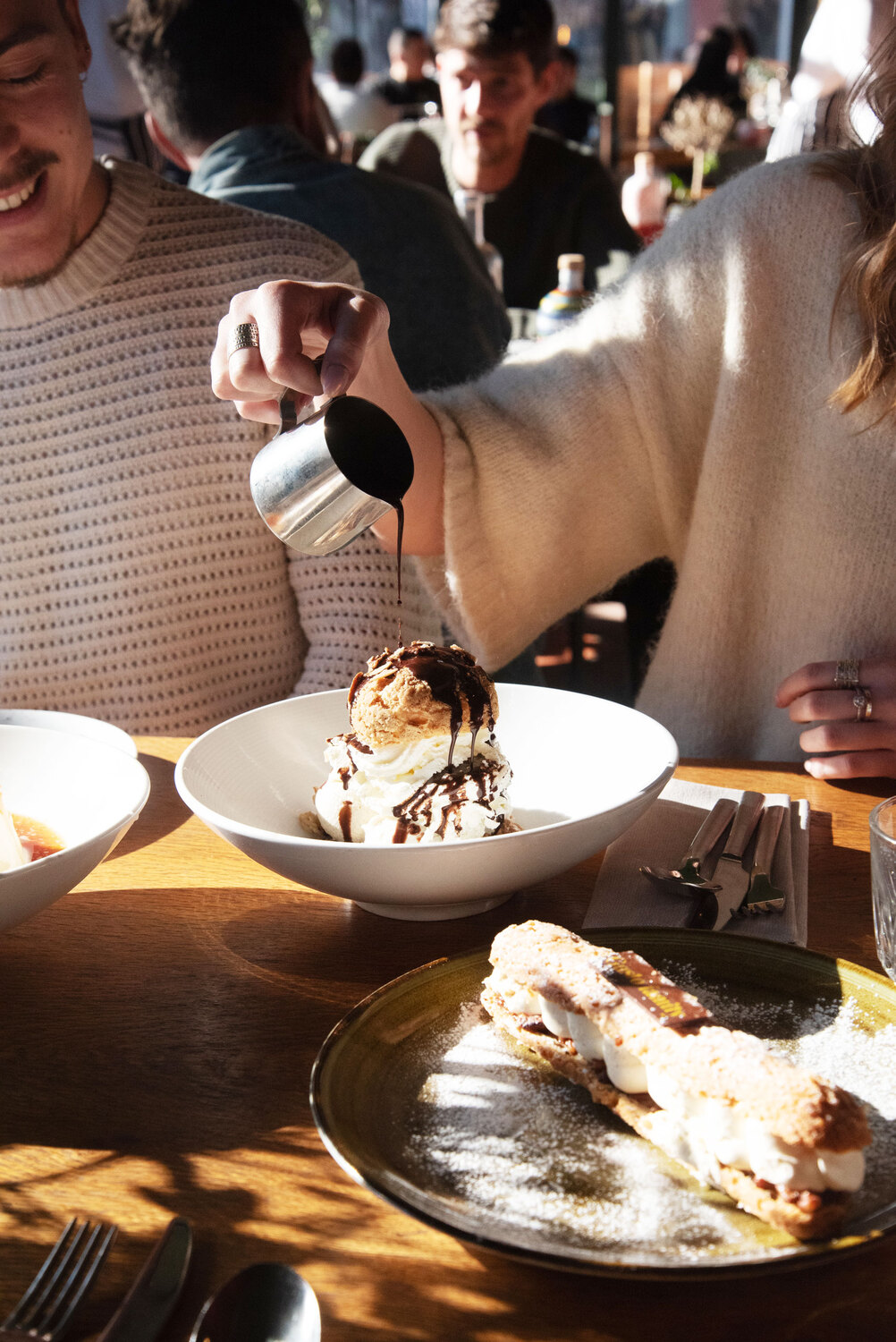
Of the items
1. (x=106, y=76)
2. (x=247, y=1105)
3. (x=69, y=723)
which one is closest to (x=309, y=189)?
(x=106, y=76)

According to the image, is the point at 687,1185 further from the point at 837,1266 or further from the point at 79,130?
the point at 79,130

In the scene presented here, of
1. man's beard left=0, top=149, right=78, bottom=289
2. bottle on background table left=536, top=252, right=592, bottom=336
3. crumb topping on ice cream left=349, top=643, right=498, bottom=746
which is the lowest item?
crumb topping on ice cream left=349, top=643, right=498, bottom=746

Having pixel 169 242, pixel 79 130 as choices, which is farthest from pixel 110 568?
pixel 79 130

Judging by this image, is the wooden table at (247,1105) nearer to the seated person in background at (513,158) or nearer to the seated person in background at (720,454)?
the seated person in background at (720,454)

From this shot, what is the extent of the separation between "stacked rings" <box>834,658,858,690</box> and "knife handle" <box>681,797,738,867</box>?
10.2 inches

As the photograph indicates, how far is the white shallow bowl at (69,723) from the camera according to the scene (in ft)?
3.60

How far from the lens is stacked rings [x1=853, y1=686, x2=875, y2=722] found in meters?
1.13

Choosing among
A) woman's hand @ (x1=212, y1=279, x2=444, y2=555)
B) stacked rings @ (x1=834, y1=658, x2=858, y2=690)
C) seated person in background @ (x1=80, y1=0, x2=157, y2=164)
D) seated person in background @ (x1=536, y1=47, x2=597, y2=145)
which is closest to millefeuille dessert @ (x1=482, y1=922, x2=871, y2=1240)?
woman's hand @ (x1=212, y1=279, x2=444, y2=555)

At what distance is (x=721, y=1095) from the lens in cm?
51

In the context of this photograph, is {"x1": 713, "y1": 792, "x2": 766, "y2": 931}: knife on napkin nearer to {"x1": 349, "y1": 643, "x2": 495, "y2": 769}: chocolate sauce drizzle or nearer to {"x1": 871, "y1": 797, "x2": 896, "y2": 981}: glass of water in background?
{"x1": 871, "y1": 797, "x2": 896, "y2": 981}: glass of water in background

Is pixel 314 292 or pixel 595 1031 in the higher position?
pixel 314 292

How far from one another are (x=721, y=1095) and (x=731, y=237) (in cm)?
107

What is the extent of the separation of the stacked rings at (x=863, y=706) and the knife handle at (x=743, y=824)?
0.20 m

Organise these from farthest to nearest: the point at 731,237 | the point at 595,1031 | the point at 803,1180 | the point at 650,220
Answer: the point at 650,220 → the point at 731,237 → the point at 595,1031 → the point at 803,1180
